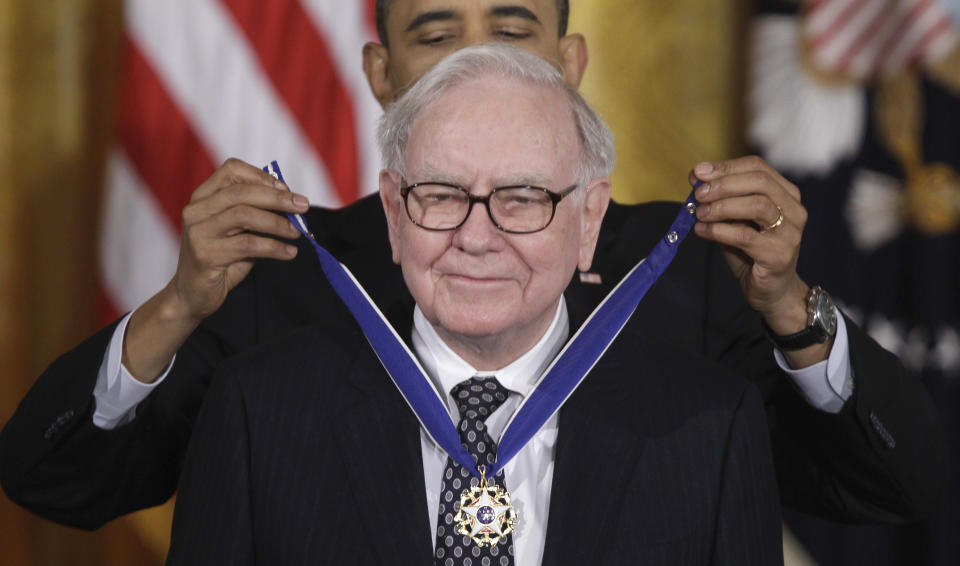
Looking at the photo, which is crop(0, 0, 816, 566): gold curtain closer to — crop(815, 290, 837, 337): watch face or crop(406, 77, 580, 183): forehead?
crop(815, 290, 837, 337): watch face

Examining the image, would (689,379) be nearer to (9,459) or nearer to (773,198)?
(773,198)

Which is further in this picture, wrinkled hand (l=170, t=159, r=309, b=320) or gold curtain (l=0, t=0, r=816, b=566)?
gold curtain (l=0, t=0, r=816, b=566)

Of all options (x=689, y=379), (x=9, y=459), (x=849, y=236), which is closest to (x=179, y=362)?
(x=9, y=459)

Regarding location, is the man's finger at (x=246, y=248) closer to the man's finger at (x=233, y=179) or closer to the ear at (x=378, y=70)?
the man's finger at (x=233, y=179)

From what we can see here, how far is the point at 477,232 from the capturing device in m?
1.75

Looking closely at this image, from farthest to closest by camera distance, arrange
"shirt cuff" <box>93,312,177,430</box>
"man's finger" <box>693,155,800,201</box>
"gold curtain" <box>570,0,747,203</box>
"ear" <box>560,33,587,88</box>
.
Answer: "gold curtain" <box>570,0,747,203</box>
"ear" <box>560,33,587,88</box>
"shirt cuff" <box>93,312,177,430</box>
"man's finger" <box>693,155,800,201</box>

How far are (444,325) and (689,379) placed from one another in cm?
45

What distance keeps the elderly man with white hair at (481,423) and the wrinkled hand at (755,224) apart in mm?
182

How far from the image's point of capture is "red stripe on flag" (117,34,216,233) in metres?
3.39

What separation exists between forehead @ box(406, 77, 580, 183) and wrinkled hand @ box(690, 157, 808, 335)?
0.89 ft

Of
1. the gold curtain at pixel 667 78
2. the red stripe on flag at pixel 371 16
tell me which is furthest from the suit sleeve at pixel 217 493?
the gold curtain at pixel 667 78

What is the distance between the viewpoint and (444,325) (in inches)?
70.2

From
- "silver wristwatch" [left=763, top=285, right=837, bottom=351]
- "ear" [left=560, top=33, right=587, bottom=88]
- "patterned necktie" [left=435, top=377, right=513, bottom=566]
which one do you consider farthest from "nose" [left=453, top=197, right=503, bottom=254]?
"ear" [left=560, top=33, right=587, bottom=88]

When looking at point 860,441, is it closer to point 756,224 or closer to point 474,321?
point 756,224
